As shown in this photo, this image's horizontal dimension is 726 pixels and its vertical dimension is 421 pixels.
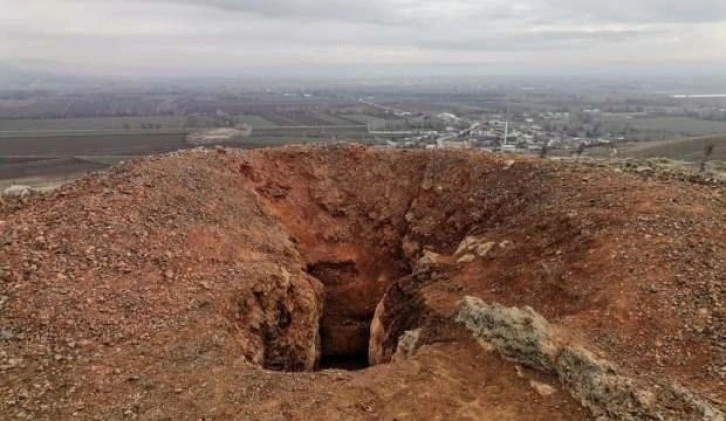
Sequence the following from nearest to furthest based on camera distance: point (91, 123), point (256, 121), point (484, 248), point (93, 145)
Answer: point (484, 248), point (93, 145), point (91, 123), point (256, 121)

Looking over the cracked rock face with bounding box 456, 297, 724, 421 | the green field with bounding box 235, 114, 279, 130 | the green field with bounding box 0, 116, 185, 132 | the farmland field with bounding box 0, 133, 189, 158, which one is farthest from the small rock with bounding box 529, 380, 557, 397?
the green field with bounding box 0, 116, 185, 132

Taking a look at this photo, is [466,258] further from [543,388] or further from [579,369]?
[579,369]

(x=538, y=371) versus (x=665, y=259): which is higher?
(x=665, y=259)

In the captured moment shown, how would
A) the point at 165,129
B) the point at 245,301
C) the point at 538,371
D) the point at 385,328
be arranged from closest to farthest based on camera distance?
the point at 538,371
the point at 245,301
the point at 385,328
the point at 165,129

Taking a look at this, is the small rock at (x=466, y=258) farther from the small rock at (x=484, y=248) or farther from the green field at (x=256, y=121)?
the green field at (x=256, y=121)

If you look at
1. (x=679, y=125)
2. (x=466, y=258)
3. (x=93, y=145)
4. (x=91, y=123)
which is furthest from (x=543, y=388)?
(x=91, y=123)

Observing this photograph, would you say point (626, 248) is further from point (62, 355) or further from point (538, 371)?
point (62, 355)

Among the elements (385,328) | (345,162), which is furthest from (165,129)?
(385,328)

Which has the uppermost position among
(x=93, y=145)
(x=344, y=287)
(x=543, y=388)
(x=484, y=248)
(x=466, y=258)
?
(x=484, y=248)

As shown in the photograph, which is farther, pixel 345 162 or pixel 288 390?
pixel 345 162
